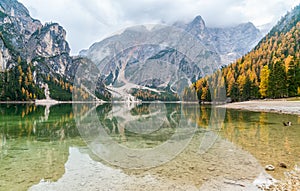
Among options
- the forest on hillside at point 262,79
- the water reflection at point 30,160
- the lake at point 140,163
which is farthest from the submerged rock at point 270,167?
the forest on hillside at point 262,79

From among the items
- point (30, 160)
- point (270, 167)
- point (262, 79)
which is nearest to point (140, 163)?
point (30, 160)

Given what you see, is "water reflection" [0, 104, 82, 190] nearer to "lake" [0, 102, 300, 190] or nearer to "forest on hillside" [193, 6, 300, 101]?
"lake" [0, 102, 300, 190]

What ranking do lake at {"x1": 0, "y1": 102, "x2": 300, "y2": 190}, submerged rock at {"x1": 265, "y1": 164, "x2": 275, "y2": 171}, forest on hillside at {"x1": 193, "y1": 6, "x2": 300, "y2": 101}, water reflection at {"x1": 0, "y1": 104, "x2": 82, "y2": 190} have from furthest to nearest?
forest on hillside at {"x1": 193, "y1": 6, "x2": 300, "y2": 101}, submerged rock at {"x1": 265, "y1": 164, "x2": 275, "y2": 171}, water reflection at {"x1": 0, "y1": 104, "x2": 82, "y2": 190}, lake at {"x1": 0, "y1": 102, "x2": 300, "y2": 190}

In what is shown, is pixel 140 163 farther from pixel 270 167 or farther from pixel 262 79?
pixel 262 79

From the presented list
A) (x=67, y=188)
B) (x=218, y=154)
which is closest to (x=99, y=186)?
(x=67, y=188)

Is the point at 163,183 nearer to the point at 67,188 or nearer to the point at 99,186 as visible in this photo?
the point at 99,186

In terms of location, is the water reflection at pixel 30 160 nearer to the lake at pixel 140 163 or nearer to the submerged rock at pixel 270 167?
the lake at pixel 140 163

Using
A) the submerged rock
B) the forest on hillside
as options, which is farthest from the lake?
the forest on hillside

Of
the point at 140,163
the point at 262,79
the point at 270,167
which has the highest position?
the point at 262,79

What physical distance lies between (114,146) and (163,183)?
319 inches

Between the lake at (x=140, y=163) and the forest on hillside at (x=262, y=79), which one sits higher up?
the forest on hillside at (x=262, y=79)

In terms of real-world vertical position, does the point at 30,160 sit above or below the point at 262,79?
below

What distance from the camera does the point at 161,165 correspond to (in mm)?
12141

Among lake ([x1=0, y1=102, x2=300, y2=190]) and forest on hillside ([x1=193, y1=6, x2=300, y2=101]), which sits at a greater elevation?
forest on hillside ([x1=193, y1=6, x2=300, y2=101])
